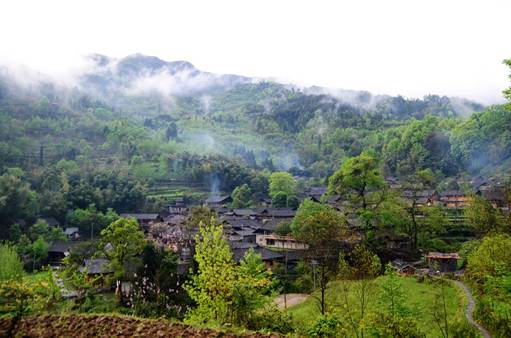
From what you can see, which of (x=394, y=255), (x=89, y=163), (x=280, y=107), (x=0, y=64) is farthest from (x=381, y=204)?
A: (x=0, y=64)

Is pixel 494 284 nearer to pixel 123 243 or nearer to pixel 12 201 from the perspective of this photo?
pixel 123 243

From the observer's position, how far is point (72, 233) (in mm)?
39812

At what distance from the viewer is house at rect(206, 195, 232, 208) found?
5241cm

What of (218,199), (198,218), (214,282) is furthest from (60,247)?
(214,282)

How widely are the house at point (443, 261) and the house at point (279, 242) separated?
9280 mm

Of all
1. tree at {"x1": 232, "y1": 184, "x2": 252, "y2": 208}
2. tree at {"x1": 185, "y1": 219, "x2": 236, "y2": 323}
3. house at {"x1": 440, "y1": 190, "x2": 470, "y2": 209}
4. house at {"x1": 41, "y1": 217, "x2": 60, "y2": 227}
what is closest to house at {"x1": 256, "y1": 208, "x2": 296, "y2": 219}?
tree at {"x1": 232, "y1": 184, "x2": 252, "y2": 208}

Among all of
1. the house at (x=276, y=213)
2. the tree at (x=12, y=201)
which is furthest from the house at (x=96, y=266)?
the house at (x=276, y=213)

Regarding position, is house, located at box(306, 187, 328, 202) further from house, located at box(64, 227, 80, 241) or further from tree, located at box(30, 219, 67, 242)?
tree, located at box(30, 219, 67, 242)

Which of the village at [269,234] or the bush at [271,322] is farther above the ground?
the bush at [271,322]

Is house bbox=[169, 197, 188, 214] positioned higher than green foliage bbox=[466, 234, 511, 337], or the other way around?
green foliage bbox=[466, 234, 511, 337]

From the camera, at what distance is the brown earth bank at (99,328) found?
23.2ft

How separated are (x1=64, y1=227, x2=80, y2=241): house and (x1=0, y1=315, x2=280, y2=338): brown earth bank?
33.4 meters

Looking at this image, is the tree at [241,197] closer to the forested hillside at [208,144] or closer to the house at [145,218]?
the forested hillside at [208,144]

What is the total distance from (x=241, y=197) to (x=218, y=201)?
10.7 feet
